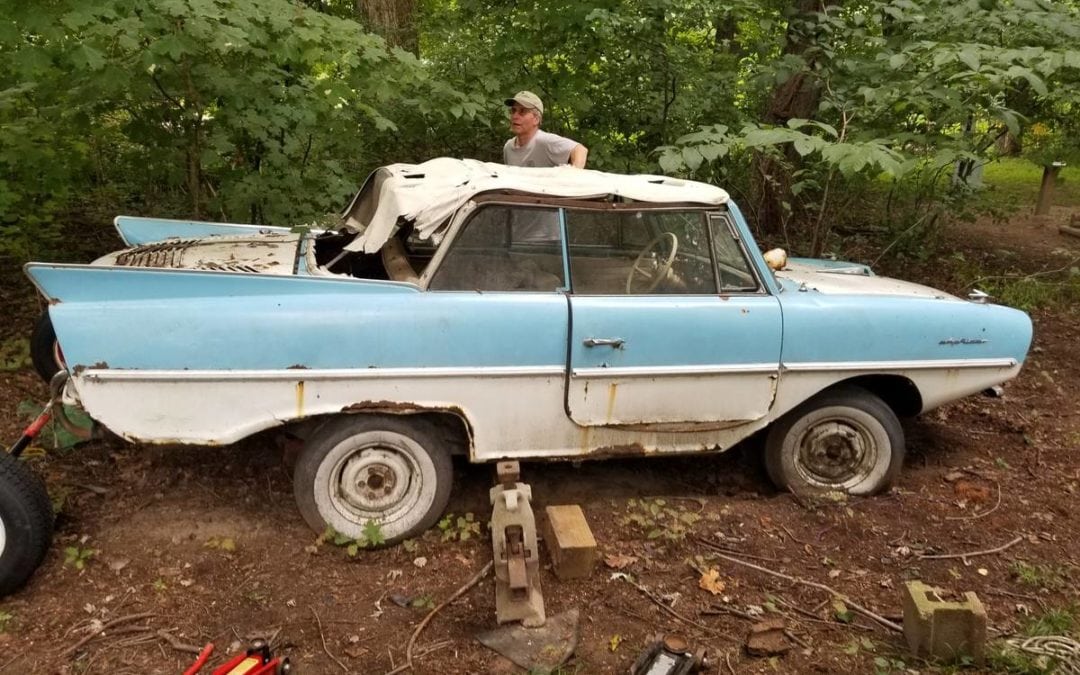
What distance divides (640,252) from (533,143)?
1.75m

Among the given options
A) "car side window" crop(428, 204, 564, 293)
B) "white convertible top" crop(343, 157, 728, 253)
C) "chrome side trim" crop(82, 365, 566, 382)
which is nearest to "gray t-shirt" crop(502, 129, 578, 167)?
"white convertible top" crop(343, 157, 728, 253)

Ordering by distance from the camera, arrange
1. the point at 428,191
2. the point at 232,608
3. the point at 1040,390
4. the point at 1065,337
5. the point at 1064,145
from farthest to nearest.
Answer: the point at 1064,145 < the point at 1065,337 < the point at 1040,390 < the point at 428,191 < the point at 232,608

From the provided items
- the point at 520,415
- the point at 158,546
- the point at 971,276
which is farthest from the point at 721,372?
the point at 971,276

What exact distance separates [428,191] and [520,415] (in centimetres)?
110

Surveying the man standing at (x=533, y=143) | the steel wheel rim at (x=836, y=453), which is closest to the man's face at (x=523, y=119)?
the man standing at (x=533, y=143)

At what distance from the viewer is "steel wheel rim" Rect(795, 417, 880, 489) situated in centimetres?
399

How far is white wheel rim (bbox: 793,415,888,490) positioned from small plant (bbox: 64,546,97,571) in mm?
3312

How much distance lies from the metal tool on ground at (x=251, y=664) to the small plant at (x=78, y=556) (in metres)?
0.87

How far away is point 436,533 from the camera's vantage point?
3.58 m

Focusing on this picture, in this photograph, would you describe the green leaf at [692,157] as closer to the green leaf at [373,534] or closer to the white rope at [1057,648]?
the green leaf at [373,534]

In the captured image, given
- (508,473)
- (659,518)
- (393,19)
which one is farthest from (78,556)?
(393,19)

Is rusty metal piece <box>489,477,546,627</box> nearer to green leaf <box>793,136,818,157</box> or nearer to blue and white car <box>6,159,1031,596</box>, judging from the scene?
blue and white car <box>6,159,1031,596</box>

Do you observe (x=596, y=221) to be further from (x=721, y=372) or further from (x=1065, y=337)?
(x=1065, y=337)

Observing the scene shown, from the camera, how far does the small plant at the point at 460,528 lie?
3.54 meters
